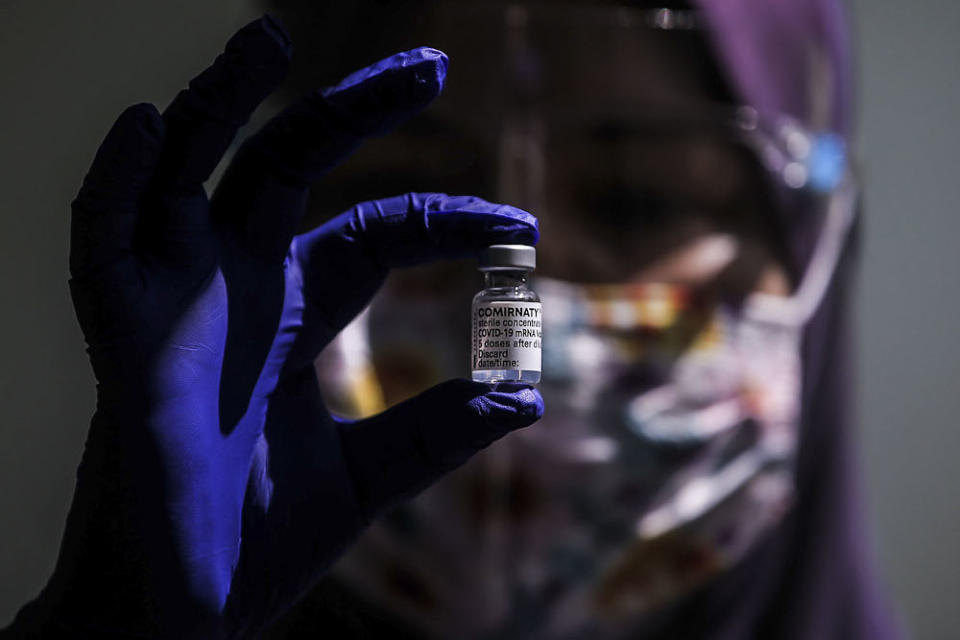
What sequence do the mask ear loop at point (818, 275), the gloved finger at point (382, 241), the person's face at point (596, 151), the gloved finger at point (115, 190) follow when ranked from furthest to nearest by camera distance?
the mask ear loop at point (818, 275) < the person's face at point (596, 151) < the gloved finger at point (382, 241) < the gloved finger at point (115, 190)

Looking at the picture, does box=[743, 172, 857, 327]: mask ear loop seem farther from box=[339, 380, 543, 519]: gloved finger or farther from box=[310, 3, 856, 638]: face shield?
box=[339, 380, 543, 519]: gloved finger

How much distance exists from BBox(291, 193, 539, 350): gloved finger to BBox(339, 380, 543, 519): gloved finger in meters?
0.09

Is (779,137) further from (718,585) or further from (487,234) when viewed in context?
(487,234)

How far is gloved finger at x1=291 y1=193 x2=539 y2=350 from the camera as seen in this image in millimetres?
708

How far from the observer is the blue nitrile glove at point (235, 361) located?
62cm

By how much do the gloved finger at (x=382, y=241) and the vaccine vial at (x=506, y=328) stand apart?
0.06ft

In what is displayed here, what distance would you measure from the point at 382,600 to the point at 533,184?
691mm

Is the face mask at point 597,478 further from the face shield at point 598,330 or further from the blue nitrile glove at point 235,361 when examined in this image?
the blue nitrile glove at point 235,361

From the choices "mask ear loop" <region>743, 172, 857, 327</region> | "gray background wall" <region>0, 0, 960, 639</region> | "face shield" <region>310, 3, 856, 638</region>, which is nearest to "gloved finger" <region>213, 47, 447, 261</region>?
"face shield" <region>310, 3, 856, 638</region>

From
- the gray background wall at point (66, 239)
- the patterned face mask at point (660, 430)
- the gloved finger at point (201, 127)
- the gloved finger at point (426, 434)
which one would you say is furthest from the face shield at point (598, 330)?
the gloved finger at point (201, 127)

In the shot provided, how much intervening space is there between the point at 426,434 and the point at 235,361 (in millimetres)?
153

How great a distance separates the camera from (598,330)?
1424mm

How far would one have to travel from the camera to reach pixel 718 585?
1.56 m

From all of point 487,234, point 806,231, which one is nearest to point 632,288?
point 806,231
